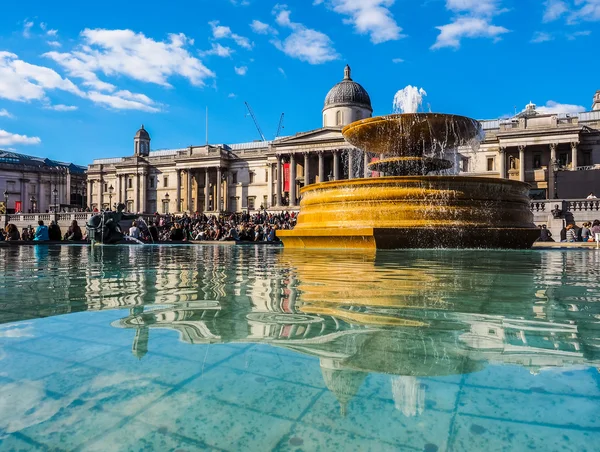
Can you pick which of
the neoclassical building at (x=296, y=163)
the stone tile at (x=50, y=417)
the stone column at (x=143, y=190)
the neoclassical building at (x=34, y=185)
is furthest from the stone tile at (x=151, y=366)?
the neoclassical building at (x=34, y=185)

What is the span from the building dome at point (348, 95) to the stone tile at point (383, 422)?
175ft

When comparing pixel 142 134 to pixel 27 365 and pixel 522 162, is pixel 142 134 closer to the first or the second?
pixel 522 162

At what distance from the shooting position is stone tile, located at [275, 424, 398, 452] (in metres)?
1.18

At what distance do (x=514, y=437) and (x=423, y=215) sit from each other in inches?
331

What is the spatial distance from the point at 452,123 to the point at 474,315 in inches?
374

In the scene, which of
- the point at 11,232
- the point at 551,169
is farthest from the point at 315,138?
the point at 11,232

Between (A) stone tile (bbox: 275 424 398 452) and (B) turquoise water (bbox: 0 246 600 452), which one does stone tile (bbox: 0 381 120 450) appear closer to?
(B) turquoise water (bbox: 0 246 600 452)

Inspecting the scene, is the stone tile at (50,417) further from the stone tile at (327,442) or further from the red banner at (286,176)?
the red banner at (286,176)

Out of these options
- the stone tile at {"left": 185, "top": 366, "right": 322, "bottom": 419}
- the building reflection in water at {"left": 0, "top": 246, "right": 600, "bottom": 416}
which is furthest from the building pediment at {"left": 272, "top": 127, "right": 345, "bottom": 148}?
the stone tile at {"left": 185, "top": 366, "right": 322, "bottom": 419}

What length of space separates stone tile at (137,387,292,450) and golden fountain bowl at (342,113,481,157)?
33.4ft

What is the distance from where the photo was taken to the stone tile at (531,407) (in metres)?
1.31

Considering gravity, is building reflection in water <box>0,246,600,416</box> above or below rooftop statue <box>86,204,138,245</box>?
below

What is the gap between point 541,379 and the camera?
1.62 m

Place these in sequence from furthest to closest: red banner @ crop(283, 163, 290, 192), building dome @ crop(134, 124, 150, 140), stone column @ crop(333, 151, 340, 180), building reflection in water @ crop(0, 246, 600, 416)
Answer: building dome @ crop(134, 124, 150, 140) → red banner @ crop(283, 163, 290, 192) → stone column @ crop(333, 151, 340, 180) → building reflection in water @ crop(0, 246, 600, 416)
